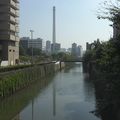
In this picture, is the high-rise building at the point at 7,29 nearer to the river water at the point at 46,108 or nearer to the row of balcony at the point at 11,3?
the row of balcony at the point at 11,3

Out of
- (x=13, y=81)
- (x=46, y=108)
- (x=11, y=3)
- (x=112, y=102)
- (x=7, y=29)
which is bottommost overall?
(x=46, y=108)

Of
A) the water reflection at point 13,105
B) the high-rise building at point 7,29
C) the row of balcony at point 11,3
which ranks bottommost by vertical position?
the water reflection at point 13,105

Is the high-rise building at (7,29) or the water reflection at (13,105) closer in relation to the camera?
the water reflection at (13,105)

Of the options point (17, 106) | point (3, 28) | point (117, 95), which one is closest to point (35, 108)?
point (17, 106)

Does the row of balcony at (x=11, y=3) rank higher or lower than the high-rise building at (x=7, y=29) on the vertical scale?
higher

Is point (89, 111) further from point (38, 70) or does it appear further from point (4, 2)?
point (4, 2)

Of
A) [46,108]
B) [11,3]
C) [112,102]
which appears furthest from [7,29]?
[112,102]

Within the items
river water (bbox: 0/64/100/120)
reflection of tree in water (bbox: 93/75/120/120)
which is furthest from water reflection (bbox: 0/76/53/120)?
reflection of tree in water (bbox: 93/75/120/120)

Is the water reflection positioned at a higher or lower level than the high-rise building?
lower

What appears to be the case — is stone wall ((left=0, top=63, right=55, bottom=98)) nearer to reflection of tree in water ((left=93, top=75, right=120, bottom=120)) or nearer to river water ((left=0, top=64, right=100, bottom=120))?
river water ((left=0, top=64, right=100, bottom=120))

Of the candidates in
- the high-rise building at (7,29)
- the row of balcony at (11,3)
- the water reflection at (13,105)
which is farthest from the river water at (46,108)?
the row of balcony at (11,3)

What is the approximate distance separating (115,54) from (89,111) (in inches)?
545

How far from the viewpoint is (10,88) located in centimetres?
5019

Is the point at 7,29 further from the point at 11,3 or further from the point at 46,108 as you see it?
the point at 46,108
